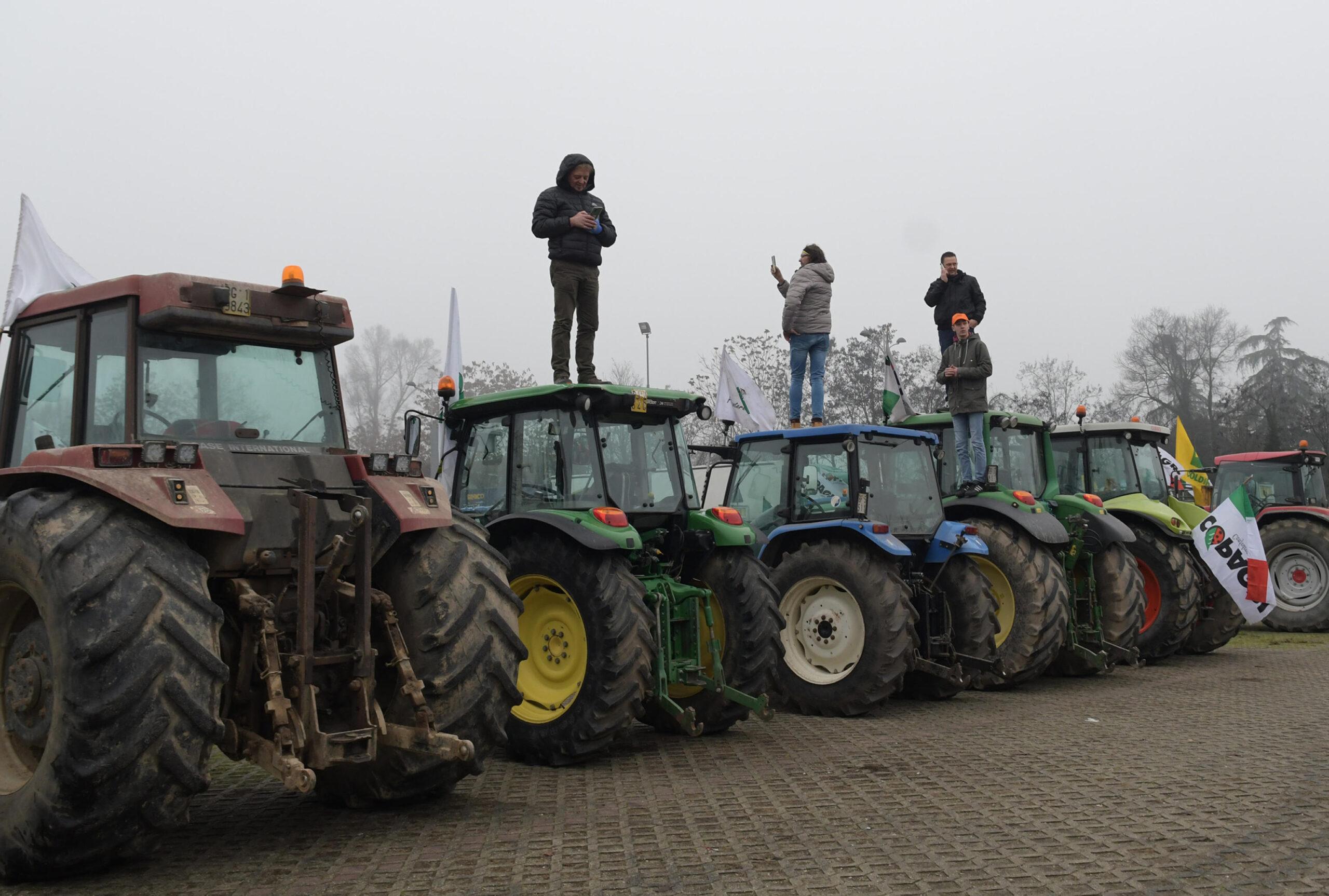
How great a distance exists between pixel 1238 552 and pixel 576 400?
8.36 metres

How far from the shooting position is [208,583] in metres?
5.02

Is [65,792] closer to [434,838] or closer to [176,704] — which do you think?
[176,704]

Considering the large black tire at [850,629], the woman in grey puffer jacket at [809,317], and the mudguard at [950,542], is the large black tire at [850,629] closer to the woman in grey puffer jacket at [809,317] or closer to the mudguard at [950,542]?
the mudguard at [950,542]

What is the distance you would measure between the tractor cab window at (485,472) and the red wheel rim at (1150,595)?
7574 mm

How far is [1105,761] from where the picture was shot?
7.04m

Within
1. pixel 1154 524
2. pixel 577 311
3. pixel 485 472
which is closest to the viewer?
pixel 485 472

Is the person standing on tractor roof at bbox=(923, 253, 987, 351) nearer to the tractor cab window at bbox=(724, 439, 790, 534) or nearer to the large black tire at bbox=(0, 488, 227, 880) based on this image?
the tractor cab window at bbox=(724, 439, 790, 534)

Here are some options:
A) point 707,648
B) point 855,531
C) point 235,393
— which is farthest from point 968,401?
point 235,393

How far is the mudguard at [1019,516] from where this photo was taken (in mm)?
10555

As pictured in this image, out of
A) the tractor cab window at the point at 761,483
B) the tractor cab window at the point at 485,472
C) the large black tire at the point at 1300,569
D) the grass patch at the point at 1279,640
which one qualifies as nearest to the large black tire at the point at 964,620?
the tractor cab window at the point at 761,483

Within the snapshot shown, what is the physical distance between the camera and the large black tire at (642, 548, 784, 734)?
8.00m

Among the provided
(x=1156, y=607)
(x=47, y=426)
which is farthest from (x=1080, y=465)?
(x=47, y=426)

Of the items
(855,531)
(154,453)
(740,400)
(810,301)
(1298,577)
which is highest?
(810,301)

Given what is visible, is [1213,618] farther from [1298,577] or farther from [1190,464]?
[1190,464]
